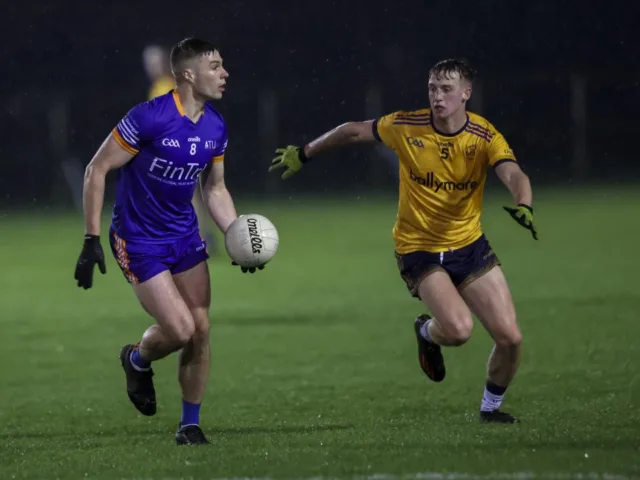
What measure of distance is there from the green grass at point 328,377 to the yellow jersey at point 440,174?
1057 mm

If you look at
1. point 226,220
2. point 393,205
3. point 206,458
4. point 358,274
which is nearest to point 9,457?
point 206,458

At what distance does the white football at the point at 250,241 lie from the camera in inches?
295

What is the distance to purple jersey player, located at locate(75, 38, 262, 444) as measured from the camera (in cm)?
733

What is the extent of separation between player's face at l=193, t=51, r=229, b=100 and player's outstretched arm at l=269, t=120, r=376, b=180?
2.75 feet

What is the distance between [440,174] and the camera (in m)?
8.05

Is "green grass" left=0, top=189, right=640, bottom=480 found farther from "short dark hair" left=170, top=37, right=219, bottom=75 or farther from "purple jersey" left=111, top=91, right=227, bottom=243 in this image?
"short dark hair" left=170, top=37, right=219, bottom=75

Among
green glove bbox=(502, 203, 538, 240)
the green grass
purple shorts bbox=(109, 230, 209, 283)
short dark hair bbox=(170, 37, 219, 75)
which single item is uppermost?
short dark hair bbox=(170, 37, 219, 75)

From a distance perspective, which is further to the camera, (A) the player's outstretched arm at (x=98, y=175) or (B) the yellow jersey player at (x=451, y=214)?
(B) the yellow jersey player at (x=451, y=214)

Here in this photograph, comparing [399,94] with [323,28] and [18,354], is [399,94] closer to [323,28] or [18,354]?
[323,28]

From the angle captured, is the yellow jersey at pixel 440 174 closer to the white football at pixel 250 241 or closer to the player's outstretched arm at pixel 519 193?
the player's outstretched arm at pixel 519 193

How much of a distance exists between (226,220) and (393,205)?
17252mm

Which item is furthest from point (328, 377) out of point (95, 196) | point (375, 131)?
point (95, 196)

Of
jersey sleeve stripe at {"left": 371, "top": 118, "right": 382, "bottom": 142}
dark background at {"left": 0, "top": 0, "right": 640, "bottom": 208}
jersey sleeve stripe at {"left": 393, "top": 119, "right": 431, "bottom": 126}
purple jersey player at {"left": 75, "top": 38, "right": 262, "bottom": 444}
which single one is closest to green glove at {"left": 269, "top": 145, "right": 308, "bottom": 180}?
jersey sleeve stripe at {"left": 371, "top": 118, "right": 382, "bottom": 142}

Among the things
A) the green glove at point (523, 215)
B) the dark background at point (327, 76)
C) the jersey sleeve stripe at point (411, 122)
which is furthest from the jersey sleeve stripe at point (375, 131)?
the dark background at point (327, 76)
